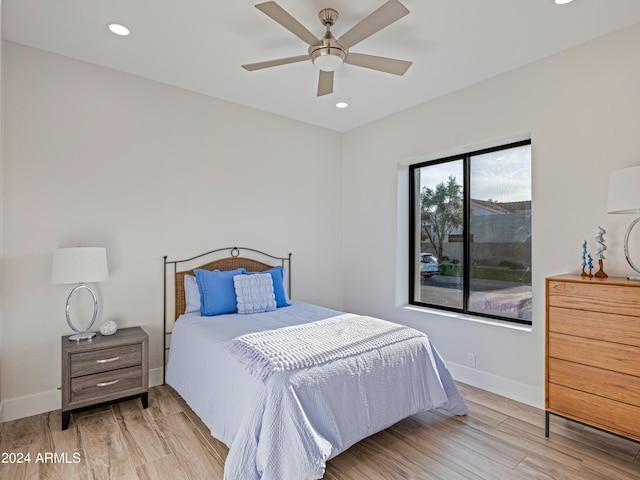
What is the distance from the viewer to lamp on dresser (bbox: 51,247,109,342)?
256 cm

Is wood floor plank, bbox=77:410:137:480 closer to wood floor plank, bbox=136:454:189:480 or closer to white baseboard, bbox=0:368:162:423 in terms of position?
wood floor plank, bbox=136:454:189:480

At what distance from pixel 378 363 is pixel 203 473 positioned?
3.92 feet

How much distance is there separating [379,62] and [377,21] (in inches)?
16.2

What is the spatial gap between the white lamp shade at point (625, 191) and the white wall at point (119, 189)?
300 centimetres

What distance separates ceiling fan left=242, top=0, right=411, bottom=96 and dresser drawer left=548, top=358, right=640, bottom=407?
7.52 ft

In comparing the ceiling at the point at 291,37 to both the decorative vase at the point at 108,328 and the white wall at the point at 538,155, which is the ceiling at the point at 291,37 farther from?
the decorative vase at the point at 108,328

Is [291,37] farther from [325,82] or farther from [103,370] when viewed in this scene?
[103,370]

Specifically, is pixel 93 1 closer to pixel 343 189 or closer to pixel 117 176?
pixel 117 176

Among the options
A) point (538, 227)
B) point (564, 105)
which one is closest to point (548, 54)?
point (564, 105)

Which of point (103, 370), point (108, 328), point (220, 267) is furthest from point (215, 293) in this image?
point (103, 370)

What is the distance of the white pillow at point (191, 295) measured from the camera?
10.8 feet

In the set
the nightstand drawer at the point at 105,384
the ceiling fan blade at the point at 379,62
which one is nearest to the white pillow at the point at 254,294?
the nightstand drawer at the point at 105,384

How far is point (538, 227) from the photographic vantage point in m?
2.91

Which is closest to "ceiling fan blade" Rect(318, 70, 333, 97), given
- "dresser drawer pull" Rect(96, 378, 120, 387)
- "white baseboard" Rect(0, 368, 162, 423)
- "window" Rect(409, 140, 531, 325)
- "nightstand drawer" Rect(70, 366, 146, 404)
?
"window" Rect(409, 140, 531, 325)
